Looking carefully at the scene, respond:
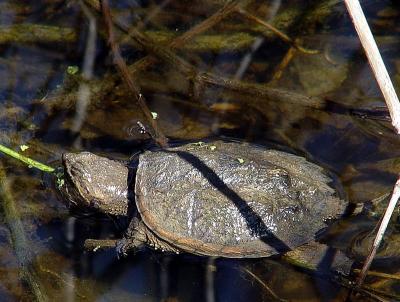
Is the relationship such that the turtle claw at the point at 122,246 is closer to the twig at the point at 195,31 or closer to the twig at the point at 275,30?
the twig at the point at 195,31

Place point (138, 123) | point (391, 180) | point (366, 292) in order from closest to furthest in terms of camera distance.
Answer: point (366, 292), point (391, 180), point (138, 123)

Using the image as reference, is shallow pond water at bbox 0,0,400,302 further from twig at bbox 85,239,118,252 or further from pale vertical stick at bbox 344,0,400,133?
pale vertical stick at bbox 344,0,400,133

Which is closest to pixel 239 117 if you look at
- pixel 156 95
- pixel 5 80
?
pixel 156 95

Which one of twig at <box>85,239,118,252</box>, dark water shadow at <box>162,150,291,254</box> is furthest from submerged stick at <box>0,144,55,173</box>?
dark water shadow at <box>162,150,291,254</box>

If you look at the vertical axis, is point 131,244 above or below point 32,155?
below

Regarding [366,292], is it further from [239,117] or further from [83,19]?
[83,19]

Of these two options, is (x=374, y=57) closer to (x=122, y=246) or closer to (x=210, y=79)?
(x=122, y=246)
